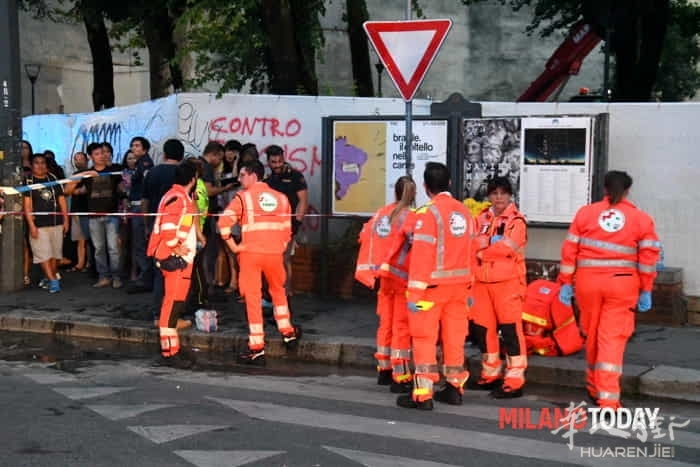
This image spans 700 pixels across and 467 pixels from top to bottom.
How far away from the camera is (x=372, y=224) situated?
8359 mm

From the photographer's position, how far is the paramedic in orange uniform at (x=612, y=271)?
7180mm

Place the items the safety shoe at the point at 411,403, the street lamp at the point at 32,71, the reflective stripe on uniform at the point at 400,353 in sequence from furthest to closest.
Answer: the street lamp at the point at 32,71 → the reflective stripe on uniform at the point at 400,353 → the safety shoe at the point at 411,403

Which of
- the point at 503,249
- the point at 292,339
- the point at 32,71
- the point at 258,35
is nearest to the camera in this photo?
the point at 503,249

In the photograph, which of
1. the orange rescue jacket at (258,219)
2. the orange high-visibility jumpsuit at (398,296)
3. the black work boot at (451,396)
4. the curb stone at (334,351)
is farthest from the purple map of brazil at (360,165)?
the black work boot at (451,396)

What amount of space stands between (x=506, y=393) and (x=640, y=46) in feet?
42.9

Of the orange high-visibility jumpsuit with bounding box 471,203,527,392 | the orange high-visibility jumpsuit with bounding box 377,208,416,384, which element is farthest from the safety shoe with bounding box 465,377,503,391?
the orange high-visibility jumpsuit with bounding box 377,208,416,384

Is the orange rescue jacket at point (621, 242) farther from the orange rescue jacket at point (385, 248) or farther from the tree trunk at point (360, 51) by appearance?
the tree trunk at point (360, 51)

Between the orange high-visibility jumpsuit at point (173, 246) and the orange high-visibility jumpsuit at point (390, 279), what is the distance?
5.81 ft

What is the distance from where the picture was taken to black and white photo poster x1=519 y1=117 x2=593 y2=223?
10.7m

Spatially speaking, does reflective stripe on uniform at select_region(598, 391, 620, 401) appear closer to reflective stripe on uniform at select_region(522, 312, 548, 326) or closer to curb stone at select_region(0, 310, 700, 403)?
curb stone at select_region(0, 310, 700, 403)

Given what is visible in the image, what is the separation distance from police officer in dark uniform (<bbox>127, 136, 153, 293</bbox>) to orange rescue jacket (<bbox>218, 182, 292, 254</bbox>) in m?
3.55

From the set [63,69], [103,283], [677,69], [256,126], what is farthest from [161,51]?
[677,69]

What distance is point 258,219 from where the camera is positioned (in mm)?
9070

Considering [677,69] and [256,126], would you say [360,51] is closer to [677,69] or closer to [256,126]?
[256,126]
